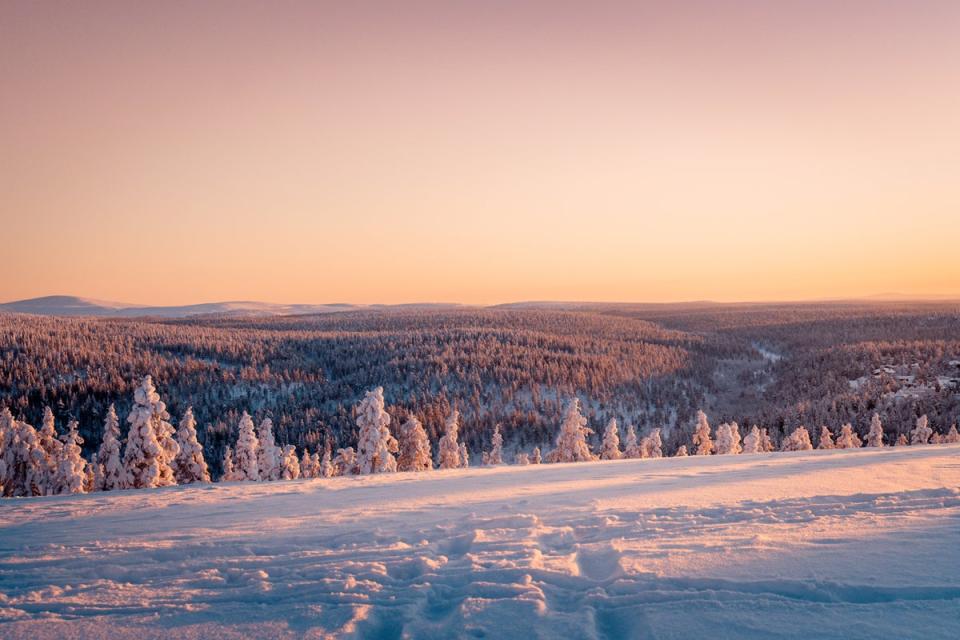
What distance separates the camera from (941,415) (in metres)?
69.1

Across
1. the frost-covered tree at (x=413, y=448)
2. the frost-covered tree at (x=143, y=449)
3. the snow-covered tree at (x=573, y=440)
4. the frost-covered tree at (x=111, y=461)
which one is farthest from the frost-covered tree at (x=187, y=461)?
the snow-covered tree at (x=573, y=440)

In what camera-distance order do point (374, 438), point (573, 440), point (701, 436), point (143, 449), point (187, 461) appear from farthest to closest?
point (701, 436) < point (573, 440) < point (374, 438) < point (187, 461) < point (143, 449)

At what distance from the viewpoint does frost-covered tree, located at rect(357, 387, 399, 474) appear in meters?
34.4

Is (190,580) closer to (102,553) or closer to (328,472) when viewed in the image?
(102,553)

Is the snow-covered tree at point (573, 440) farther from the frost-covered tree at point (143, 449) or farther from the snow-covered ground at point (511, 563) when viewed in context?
the snow-covered ground at point (511, 563)

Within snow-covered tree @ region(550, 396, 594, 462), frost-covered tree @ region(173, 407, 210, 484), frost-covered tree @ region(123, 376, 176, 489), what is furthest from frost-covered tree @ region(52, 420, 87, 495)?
snow-covered tree @ region(550, 396, 594, 462)

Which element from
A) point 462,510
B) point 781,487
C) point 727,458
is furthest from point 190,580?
point 727,458

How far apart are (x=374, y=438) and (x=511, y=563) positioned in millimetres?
30334

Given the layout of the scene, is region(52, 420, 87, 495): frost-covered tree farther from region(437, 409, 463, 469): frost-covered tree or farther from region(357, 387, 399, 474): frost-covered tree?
region(437, 409, 463, 469): frost-covered tree

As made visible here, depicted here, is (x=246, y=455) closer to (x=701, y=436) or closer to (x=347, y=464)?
(x=347, y=464)

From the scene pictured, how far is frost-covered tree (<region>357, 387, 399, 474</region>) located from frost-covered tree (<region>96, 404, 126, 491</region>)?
14.3 meters

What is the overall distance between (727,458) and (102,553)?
52.0 feet

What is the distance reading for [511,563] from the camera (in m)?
Result: 5.93

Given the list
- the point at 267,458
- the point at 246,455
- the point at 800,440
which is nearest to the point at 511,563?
the point at 246,455
